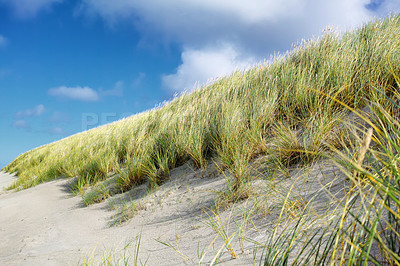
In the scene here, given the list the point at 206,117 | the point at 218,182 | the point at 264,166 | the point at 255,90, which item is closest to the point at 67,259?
the point at 218,182

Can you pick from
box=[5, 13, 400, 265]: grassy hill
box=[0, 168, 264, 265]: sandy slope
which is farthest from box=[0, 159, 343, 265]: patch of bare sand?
box=[5, 13, 400, 265]: grassy hill

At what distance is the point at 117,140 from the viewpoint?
5.42m

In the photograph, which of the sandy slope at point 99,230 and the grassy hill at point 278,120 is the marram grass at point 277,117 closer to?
the grassy hill at point 278,120

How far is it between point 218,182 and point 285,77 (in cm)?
206

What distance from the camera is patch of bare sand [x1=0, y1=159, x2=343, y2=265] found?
1.84m

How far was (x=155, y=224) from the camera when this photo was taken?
2697 millimetres

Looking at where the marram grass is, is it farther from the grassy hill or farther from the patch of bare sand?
the patch of bare sand

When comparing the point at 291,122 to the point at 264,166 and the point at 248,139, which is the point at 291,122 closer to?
the point at 248,139

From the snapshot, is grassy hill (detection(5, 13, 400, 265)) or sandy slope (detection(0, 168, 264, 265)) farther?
grassy hill (detection(5, 13, 400, 265))

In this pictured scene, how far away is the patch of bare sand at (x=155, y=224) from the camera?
Result: 1840mm

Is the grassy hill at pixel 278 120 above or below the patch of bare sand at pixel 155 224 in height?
above

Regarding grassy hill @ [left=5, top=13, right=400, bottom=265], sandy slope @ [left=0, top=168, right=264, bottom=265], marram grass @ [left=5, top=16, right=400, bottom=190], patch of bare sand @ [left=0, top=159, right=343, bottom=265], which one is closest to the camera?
patch of bare sand @ [left=0, top=159, right=343, bottom=265]

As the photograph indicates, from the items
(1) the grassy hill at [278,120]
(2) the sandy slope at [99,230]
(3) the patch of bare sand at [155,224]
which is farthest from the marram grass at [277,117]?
(2) the sandy slope at [99,230]

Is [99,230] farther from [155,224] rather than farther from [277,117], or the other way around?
[277,117]
